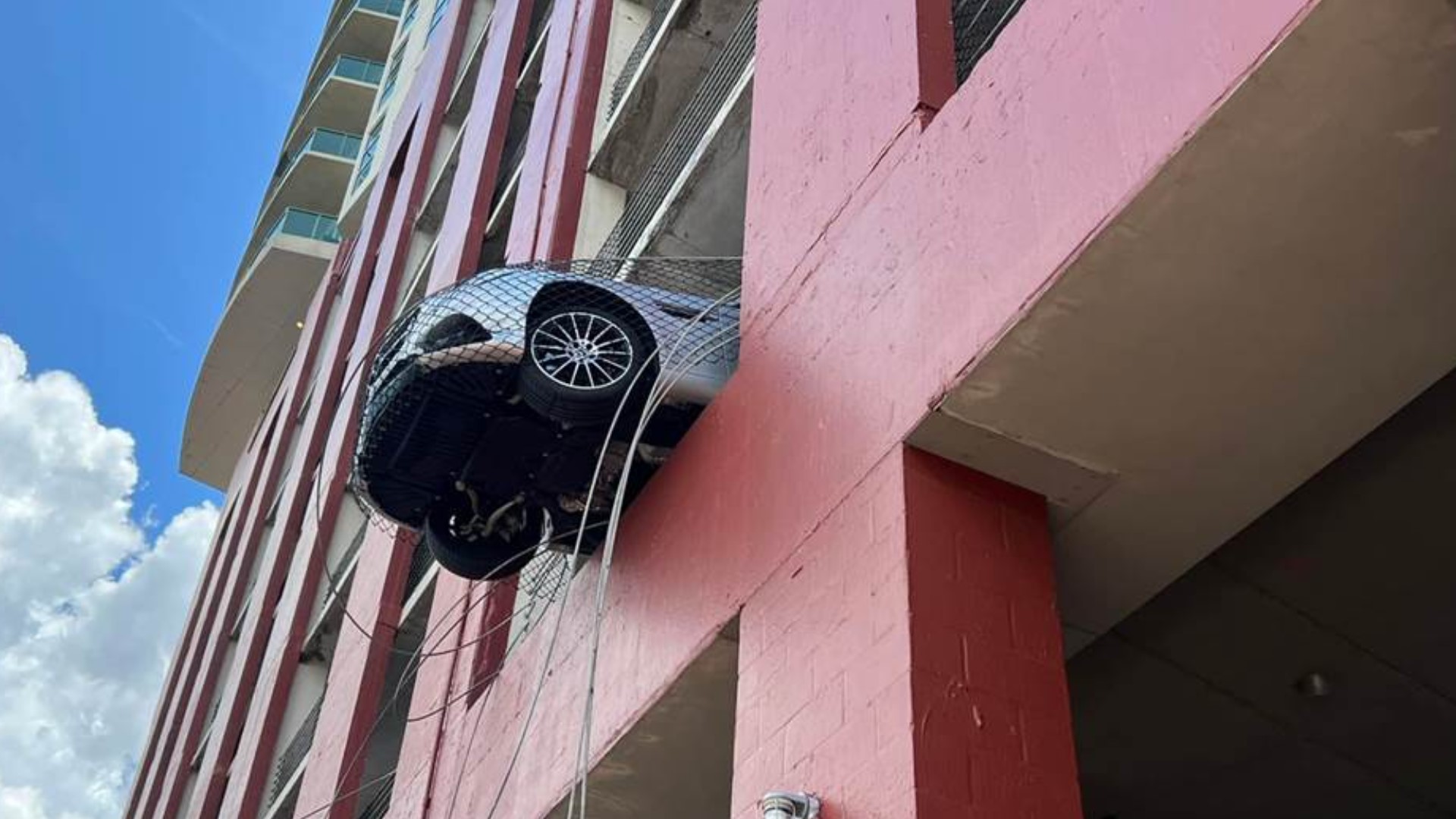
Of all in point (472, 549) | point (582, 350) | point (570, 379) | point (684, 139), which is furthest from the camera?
point (684, 139)

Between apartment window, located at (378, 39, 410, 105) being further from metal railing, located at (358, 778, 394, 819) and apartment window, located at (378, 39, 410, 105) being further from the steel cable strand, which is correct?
the steel cable strand

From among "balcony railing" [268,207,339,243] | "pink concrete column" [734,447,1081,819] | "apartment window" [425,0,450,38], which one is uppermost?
"apartment window" [425,0,450,38]

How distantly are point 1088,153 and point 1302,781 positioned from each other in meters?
4.33

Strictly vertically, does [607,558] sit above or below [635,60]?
below

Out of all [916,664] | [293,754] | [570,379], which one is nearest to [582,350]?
[570,379]

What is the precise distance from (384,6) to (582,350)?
112 feet

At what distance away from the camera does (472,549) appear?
309 inches

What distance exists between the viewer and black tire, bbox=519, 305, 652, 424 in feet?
22.3

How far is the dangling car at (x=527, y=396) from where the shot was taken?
270 inches

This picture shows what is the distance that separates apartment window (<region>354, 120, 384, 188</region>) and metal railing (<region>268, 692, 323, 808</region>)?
15996 millimetres

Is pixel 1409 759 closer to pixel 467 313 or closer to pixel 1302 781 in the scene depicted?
pixel 1302 781

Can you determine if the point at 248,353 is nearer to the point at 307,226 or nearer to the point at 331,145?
the point at 307,226

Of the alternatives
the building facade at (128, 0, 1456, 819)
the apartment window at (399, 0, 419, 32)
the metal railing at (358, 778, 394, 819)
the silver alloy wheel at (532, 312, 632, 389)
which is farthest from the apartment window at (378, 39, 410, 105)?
the silver alloy wheel at (532, 312, 632, 389)

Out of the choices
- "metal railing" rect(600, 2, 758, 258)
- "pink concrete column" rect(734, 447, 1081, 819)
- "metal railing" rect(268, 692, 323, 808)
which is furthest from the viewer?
"metal railing" rect(268, 692, 323, 808)
